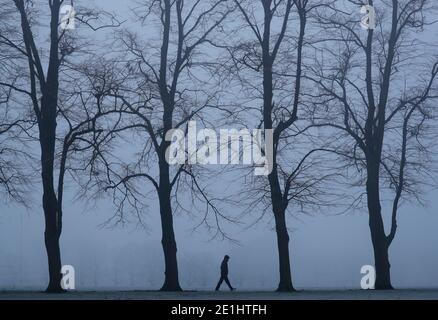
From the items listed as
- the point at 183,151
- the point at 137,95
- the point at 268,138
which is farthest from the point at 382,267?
the point at 137,95

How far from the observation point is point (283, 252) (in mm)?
22344

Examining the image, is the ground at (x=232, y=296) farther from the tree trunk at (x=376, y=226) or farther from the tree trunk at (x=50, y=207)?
the tree trunk at (x=376, y=226)

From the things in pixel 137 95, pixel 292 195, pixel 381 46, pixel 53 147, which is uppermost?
pixel 381 46

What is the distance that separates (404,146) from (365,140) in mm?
1478

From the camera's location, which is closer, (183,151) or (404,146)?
(183,151)

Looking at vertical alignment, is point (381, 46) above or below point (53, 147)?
above

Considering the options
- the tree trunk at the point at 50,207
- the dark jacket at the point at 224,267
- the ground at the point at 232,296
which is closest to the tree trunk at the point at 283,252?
the dark jacket at the point at 224,267

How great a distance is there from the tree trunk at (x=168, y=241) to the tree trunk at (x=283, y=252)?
287cm

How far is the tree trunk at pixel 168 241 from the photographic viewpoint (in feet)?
74.7

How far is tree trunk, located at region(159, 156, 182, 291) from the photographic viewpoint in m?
22.8

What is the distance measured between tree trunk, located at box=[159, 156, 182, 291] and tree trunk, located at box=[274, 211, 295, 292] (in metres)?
2.87

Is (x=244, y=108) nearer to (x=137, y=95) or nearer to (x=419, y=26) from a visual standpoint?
(x=137, y=95)

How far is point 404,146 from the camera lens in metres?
25.0

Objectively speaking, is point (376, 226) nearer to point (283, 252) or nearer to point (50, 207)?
point (283, 252)
